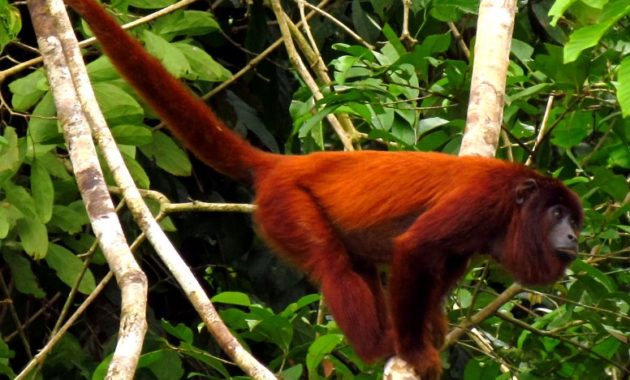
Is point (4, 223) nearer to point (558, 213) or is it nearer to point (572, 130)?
point (558, 213)

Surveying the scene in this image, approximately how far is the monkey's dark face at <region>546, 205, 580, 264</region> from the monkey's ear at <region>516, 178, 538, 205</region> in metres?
0.11

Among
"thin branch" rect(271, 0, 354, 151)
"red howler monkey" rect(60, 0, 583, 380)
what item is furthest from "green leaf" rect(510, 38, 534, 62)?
"thin branch" rect(271, 0, 354, 151)

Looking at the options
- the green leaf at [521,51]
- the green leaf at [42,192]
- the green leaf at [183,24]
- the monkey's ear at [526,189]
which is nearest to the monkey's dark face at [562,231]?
the monkey's ear at [526,189]

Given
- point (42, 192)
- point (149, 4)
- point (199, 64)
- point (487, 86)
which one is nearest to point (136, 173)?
point (42, 192)

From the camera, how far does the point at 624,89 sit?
3594 mm

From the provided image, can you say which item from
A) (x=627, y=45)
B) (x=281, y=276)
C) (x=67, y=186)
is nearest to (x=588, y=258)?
(x=627, y=45)

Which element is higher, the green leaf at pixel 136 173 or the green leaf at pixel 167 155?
the green leaf at pixel 136 173

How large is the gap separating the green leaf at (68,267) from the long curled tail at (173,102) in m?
0.80

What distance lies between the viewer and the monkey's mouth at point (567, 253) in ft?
15.6

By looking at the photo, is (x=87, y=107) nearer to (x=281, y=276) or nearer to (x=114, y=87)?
(x=114, y=87)

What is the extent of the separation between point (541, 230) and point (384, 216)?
0.68 m

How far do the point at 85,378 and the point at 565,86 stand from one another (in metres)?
3.21

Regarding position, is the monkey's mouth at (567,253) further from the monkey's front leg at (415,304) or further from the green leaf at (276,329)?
the green leaf at (276,329)

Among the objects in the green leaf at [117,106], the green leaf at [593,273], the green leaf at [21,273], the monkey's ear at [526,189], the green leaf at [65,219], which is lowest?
the green leaf at [21,273]
